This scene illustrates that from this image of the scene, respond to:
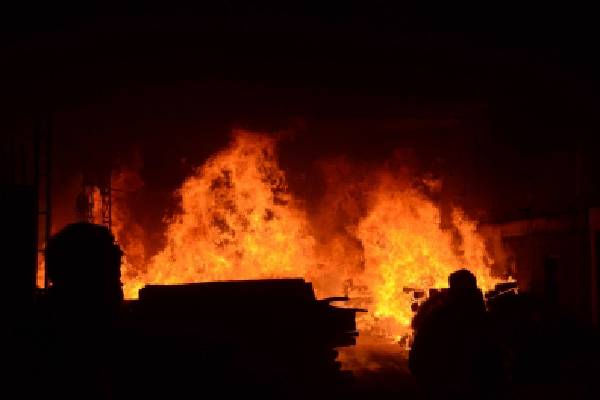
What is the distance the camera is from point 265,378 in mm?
3389

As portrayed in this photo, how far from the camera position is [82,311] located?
9.10 ft

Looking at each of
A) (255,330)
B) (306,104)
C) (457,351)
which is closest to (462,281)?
(457,351)

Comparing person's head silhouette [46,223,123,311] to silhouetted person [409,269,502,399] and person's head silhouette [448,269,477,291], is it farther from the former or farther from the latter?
person's head silhouette [448,269,477,291]

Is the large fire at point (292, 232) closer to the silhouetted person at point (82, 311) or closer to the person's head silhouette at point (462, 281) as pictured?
the person's head silhouette at point (462, 281)

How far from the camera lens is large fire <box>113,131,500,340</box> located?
17.1 m

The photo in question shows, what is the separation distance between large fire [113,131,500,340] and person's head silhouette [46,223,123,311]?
1410 centimetres

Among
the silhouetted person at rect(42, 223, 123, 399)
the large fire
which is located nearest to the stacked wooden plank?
the silhouetted person at rect(42, 223, 123, 399)

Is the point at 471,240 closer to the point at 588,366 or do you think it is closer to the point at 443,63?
the point at 443,63

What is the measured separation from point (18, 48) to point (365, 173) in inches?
457

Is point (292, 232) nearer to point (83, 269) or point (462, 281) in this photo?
point (462, 281)

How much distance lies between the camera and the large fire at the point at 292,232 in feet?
56.2

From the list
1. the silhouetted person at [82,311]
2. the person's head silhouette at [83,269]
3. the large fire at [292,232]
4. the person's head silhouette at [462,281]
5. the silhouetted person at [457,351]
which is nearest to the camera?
the silhouetted person at [82,311]

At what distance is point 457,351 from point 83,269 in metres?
3.19

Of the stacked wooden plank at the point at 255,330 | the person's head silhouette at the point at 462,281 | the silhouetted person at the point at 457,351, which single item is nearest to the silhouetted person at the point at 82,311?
the stacked wooden plank at the point at 255,330
